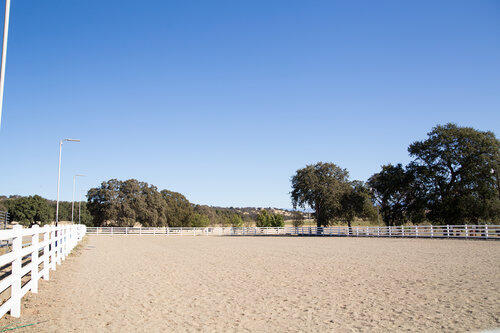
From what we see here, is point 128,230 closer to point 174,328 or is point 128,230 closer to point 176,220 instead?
point 176,220

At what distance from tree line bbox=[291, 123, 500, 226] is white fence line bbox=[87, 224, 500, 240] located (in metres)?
2.16

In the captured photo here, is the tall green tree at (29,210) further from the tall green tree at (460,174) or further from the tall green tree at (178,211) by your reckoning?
the tall green tree at (460,174)

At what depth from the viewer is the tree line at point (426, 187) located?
3447 centimetres

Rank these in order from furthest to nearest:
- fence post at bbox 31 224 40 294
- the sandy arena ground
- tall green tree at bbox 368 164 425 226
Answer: tall green tree at bbox 368 164 425 226, fence post at bbox 31 224 40 294, the sandy arena ground

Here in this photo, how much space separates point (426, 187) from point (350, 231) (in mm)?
9159

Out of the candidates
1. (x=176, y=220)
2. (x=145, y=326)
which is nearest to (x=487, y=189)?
(x=145, y=326)

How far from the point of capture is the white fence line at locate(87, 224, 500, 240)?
29777 millimetres

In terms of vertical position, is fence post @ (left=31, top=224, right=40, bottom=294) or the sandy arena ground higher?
fence post @ (left=31, top=224, right=40, bottom=294)

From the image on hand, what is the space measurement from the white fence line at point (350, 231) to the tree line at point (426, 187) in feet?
7.08

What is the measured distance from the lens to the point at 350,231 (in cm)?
4053

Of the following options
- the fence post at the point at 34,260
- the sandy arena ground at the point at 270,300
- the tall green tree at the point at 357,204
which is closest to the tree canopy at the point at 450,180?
the tall green tree at the point at 357,204

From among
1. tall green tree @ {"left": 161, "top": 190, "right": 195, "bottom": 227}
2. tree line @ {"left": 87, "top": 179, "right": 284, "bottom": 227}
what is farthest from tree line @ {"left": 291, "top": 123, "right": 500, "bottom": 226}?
tall green tree @ {"left": 161, "top": 190, "right": 195, "bottom": 227}

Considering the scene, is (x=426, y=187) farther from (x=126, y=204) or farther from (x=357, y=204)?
(x=126, y=204)

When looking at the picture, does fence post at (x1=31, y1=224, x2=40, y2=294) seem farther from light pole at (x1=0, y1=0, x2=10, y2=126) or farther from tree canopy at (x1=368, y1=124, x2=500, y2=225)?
tree canopy at (x1=368, y1=124, x2=500, y2=225)
